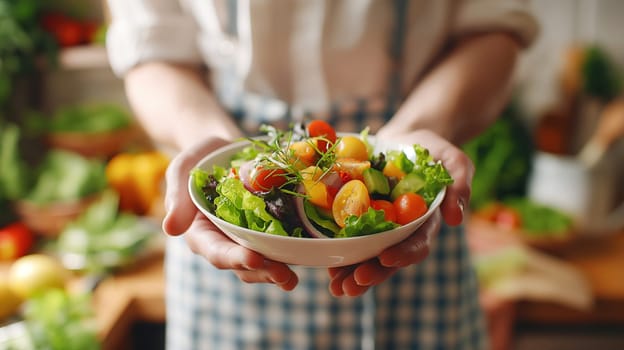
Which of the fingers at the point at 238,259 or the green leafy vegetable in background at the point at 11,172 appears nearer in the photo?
the fingers at the point at 238,259

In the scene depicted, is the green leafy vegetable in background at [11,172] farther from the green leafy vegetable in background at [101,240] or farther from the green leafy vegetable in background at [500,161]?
the green leafy vegetable in background at [500,161]

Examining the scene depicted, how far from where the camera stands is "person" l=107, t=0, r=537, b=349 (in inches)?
40.6

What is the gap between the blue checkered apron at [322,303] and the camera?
3.63ft

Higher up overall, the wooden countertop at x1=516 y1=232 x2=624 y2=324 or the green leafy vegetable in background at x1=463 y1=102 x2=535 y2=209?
the green leafy vegetable in background at x1=463 y1=102 x2=535 y2=209

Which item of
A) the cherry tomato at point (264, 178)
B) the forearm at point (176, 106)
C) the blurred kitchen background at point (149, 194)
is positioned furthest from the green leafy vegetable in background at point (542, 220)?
the cherry tomato at point (264, 178)

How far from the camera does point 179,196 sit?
0.71m

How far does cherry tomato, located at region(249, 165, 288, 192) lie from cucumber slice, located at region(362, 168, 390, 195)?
0.09 m

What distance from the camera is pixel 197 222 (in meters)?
0.73

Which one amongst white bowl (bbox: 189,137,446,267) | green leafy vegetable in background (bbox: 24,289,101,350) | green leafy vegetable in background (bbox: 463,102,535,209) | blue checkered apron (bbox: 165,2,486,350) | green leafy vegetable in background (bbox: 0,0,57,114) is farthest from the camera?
green leafy vegetable in background (bbox: 463,102,535,209)

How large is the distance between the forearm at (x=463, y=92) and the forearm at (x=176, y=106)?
273 millimetres

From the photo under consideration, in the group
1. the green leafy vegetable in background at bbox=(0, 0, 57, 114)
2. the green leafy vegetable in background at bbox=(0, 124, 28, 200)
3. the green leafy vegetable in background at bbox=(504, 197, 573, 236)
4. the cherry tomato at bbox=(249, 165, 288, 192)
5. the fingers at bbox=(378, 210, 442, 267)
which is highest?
the cherry tomato at bbox=(249, 165, 288, 192)

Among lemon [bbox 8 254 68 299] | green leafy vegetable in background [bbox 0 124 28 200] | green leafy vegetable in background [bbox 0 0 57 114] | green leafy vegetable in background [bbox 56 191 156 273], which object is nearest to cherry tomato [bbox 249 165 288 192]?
lemon [bbox 8 254 68 299]

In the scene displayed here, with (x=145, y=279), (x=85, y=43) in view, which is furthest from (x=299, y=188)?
(x=85, y=43)

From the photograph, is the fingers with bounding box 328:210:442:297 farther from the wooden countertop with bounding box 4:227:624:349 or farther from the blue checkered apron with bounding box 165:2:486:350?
the wooden countertop with bounding box 4:227:624:349
